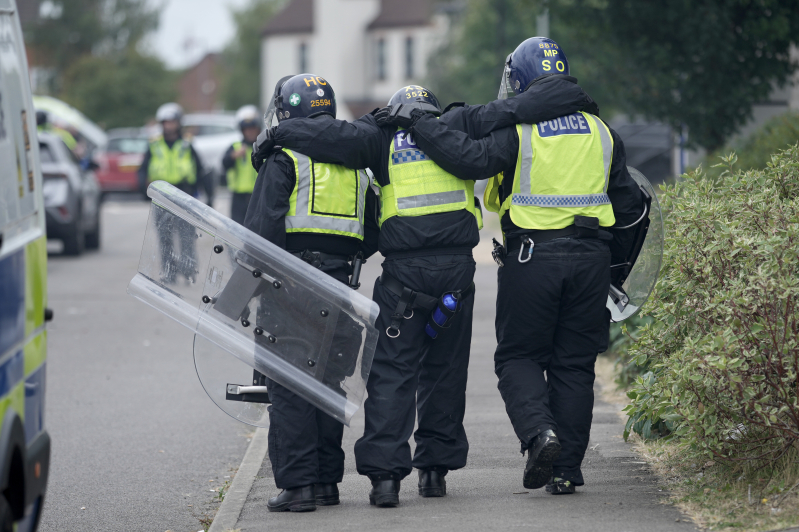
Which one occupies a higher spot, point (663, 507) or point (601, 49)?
point (601, 49)

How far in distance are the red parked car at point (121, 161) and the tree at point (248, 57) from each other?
1740 inches

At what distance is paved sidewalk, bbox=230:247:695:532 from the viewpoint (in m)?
4.27

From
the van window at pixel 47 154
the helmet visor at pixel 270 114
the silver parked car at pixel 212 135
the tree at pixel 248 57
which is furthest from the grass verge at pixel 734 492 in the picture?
the tree at pixel 248 57

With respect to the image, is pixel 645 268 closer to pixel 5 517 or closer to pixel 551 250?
pixel 551 250

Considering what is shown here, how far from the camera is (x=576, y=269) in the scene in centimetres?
462

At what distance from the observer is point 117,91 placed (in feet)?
160

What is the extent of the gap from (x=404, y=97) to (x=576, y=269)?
105cm

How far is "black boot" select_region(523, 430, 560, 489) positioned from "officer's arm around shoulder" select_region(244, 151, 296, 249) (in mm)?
1338

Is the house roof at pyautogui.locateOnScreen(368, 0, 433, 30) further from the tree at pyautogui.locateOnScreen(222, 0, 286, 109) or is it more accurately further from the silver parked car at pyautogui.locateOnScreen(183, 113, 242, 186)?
the silver parked car at pyautogui.locateOnScreen(183, 113, 242, 186)

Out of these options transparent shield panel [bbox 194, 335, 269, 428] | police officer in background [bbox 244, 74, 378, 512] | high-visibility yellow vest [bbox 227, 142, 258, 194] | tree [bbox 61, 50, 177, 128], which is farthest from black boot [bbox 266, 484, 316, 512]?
tree [bbox 61, 50, 177, 128]

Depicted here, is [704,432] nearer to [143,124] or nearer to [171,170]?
[171,170]

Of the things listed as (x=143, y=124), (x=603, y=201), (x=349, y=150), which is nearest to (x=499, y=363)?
(x=603, y=201)

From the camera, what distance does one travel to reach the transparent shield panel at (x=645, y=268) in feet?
16.4

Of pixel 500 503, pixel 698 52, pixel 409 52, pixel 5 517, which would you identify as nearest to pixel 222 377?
pixel 500 503
